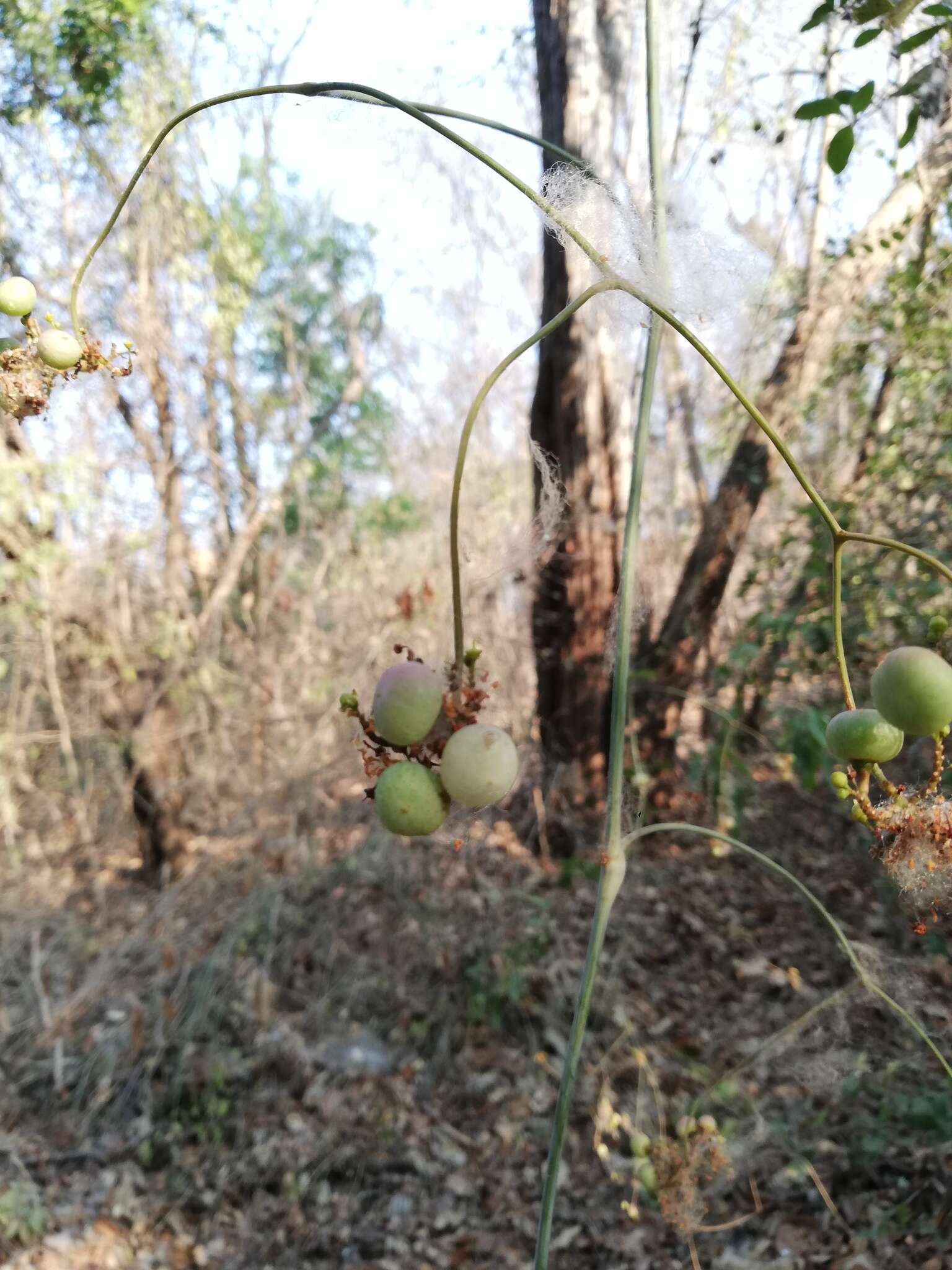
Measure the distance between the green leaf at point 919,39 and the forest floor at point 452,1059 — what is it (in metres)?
1.38

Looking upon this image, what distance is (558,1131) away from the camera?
896 mm

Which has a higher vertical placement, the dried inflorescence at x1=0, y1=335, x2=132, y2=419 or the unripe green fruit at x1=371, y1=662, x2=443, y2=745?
the dried inflorescence at x1=0, y1=335, x2=132, y2=419

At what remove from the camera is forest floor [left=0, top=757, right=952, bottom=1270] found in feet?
7.71

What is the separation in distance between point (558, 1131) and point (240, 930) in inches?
116

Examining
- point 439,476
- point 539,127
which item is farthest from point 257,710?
point 539,127

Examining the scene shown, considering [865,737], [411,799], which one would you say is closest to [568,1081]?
[411,799]

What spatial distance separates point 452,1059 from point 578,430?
7.96 ft

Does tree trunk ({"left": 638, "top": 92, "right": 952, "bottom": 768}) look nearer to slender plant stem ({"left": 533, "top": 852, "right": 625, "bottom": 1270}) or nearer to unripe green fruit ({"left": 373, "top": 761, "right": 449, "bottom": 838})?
slender plant stem ({"left": 533, "top": 852, "right": 625, "bottom": 1270})

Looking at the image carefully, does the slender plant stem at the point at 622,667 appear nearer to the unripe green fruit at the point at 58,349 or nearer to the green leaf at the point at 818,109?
the green leaf at the point at 818,109

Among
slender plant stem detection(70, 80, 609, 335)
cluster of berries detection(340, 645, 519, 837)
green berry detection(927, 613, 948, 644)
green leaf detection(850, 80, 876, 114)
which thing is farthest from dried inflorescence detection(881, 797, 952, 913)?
green leaf detection(850, 80, 876, 114)

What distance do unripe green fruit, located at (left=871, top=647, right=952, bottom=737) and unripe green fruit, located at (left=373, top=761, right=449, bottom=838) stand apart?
1.32 ft

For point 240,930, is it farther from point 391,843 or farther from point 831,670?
point 831,670

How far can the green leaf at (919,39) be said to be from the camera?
1.08 metres

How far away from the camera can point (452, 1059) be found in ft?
10.2
